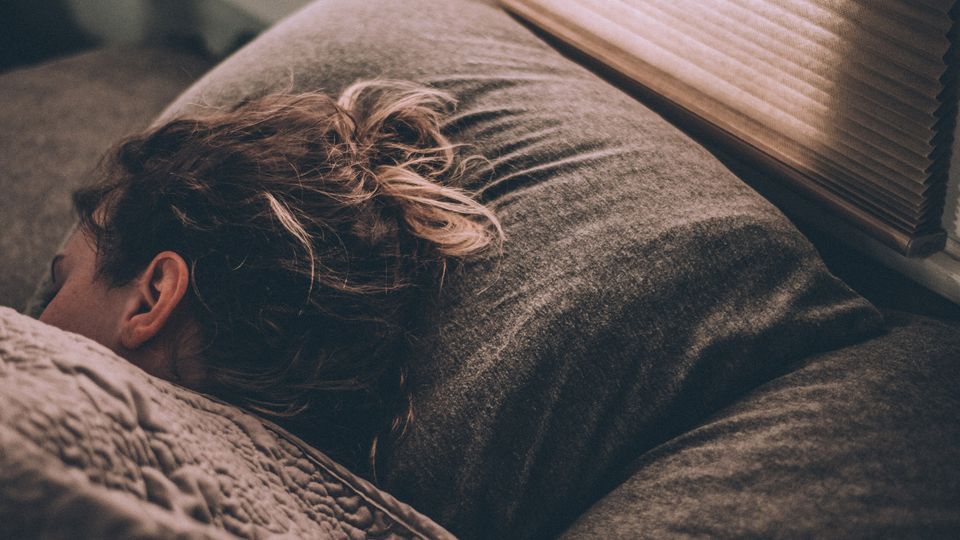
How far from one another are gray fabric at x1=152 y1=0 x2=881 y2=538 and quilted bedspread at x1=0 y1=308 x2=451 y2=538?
0.24 feet

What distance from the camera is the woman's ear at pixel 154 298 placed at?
630mm

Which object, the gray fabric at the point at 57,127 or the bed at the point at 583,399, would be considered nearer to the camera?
the bed at the point at 583,399

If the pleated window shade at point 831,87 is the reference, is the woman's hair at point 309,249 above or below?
below

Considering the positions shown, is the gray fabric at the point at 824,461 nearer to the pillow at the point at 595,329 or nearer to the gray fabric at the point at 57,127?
the pillow at the point at 595,329

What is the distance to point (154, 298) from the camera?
25.9 inches

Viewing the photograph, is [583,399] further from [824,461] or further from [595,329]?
[824,461]

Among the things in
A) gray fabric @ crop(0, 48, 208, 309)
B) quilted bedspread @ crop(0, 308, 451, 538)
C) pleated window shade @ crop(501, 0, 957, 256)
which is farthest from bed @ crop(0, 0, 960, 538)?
gray fabric @ crop(0, 48, 208, 309)

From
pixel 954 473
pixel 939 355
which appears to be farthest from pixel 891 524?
pixel 939 355

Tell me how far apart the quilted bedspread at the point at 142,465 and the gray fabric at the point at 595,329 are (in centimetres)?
7

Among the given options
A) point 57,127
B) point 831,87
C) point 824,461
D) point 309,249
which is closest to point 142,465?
point 309,249

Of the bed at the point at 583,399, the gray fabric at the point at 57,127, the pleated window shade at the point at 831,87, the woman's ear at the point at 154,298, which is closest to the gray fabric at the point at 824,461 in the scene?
the bed at the point at 583,399

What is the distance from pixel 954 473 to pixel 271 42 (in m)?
Result: 0.84

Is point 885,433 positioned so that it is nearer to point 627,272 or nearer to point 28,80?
point 627,272

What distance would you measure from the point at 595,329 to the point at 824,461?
194 millimetres
